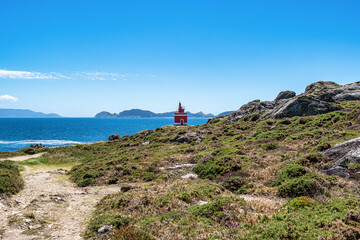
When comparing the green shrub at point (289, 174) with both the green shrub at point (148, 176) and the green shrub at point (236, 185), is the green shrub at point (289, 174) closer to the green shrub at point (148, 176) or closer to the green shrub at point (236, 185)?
the green shrub at point (236, 185)

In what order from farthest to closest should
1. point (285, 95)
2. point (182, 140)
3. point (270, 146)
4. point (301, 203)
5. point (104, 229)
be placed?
1. point (285, 95)
2. point (182, 140)
3. point (270, 146)
4. point (301, 203)
5. point (104, 229)

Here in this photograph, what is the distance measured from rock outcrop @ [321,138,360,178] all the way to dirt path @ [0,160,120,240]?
15.7 meters

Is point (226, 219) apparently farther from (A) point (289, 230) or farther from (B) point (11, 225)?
(B) point (11, 225)

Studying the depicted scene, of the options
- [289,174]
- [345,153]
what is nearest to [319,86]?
[345,153]

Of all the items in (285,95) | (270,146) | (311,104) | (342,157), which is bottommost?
(270,146)

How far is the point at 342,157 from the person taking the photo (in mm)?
14773

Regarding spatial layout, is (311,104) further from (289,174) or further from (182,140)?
(289,174)

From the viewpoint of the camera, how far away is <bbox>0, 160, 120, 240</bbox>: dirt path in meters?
10.1

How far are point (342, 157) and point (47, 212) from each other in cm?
1984

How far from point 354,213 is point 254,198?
5450 mm

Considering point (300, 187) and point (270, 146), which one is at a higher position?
point (270, 146)

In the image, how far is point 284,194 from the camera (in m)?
12.8

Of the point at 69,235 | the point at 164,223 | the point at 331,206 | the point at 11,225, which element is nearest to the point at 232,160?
the point at 331,206

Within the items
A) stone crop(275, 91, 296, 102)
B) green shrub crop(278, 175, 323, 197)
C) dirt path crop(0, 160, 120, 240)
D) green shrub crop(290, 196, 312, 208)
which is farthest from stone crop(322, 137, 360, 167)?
stone crop(275, 91, 296, 102)
